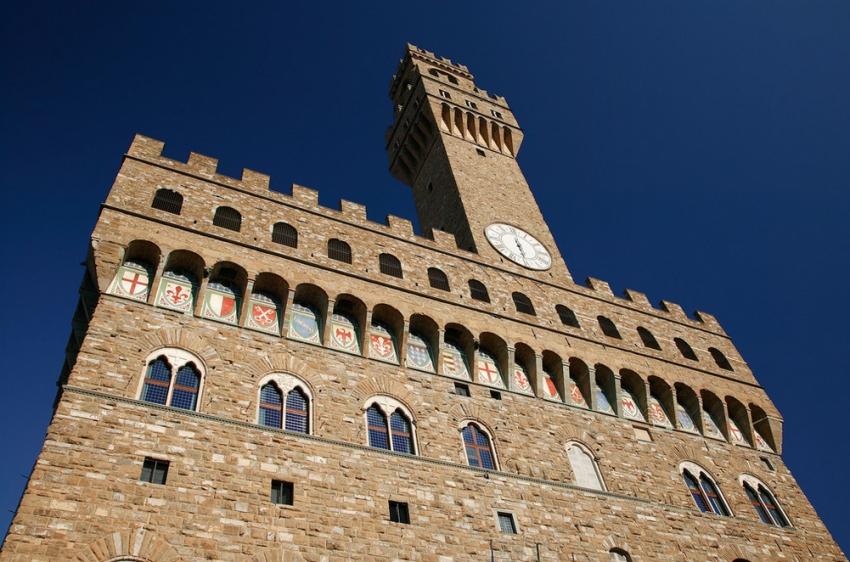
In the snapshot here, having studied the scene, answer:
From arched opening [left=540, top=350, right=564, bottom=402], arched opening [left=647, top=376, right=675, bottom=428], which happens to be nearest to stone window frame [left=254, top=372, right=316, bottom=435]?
arched opening [left=540, top=350, right=564, bottom=402]

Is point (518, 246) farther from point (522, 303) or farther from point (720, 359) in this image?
point (720, 359)

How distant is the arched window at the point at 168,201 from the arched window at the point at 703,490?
45.5 feet

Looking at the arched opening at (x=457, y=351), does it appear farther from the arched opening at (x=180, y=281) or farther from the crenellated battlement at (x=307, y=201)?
the arched opening at (x=180, y=281)

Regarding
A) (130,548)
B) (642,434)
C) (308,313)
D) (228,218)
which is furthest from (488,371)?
(130,548)

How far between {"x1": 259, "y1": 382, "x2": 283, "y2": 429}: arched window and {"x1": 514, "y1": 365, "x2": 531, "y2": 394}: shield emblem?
6.18 m

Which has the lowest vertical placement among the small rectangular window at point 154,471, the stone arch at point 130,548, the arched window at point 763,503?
the stone arch at point 130,548

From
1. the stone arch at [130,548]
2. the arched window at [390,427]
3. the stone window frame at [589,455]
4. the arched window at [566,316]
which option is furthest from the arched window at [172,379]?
the arched window at [566,316]

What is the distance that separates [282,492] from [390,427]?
297 cm

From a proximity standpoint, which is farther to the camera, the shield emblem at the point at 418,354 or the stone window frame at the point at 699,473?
the stone window frame at the point at 699,473

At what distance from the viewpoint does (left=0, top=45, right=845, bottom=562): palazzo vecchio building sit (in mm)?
11375

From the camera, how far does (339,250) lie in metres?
17.6

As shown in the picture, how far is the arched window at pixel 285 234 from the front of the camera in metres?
17.0

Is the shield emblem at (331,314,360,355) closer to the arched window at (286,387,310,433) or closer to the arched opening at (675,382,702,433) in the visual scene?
the arched window at (286,387,310,433)

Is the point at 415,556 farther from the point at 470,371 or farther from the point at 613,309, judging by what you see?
the point at 613,309
